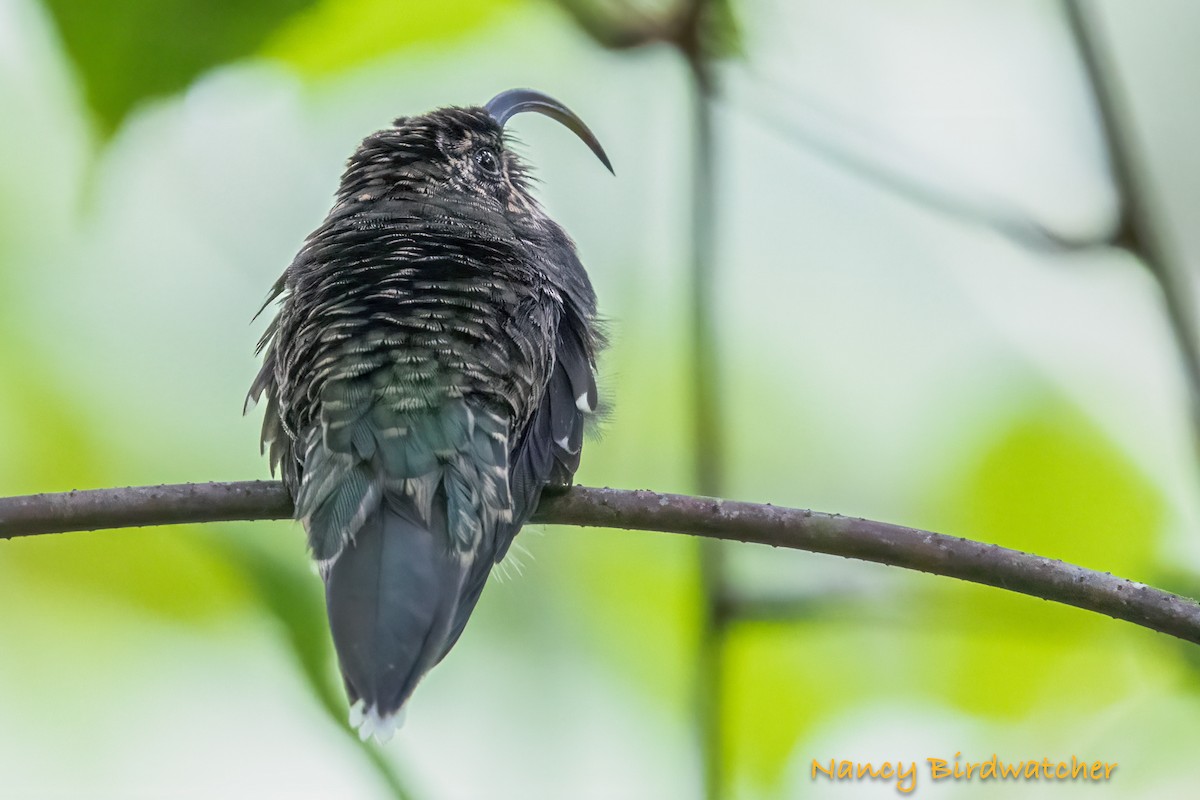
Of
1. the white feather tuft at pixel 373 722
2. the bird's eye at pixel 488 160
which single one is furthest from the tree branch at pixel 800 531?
the bird's eye at pixel 488 160

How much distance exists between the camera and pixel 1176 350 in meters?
3.54

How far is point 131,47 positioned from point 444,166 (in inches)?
51.2

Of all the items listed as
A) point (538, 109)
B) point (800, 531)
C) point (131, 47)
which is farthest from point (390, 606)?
point (538, 109)

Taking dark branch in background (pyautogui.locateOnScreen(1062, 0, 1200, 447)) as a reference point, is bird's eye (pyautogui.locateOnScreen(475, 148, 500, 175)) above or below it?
below

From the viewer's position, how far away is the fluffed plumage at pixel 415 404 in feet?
9.63

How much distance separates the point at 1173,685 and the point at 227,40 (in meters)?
3.71

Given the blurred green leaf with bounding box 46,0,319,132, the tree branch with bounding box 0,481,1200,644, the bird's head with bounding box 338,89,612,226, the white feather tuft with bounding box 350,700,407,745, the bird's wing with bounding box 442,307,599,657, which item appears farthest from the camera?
the bird's head with bounding box 338,89,612,226

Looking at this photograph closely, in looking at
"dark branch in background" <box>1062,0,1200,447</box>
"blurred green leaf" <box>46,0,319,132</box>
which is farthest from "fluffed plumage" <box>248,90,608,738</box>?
"dark branch in background" <box>1062,0,1200,447</box>

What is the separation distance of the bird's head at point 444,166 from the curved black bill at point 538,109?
0.04 meters

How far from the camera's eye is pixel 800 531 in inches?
107

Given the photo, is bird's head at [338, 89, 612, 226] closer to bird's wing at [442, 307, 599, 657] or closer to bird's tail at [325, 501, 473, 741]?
bird's wing at [442, 307, 599, 657]

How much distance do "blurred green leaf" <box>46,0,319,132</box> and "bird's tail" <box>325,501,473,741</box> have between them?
1497 mm

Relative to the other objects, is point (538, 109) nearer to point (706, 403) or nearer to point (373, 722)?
point (706, 403)

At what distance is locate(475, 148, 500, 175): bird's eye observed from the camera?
486 cm
